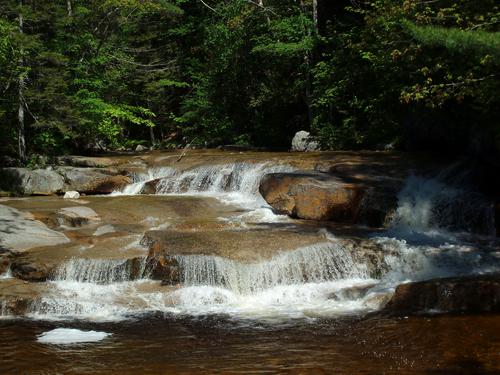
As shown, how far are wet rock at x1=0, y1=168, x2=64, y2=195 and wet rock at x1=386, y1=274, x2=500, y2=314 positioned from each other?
12047mm

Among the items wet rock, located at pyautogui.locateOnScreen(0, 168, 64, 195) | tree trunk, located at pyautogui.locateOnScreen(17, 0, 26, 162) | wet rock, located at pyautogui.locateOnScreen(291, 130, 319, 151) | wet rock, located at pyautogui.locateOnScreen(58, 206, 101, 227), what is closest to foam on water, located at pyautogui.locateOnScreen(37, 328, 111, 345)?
wet rock, located at pyautogui.locateOnScreen(58, 206, 101, 227)

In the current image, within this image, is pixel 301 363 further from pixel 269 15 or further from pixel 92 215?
pixel 269 15

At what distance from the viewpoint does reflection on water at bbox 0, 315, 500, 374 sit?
219 inches

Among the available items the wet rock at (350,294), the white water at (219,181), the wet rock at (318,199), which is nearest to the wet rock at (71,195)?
the white water at (219,181)

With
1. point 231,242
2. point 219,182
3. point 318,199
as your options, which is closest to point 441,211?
point 318,199

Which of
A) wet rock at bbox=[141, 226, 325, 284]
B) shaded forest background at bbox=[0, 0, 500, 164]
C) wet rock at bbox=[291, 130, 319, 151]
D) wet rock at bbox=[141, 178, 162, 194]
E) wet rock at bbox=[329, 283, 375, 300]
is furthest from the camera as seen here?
wet rock at bbox=[291, 130, 319, 151]

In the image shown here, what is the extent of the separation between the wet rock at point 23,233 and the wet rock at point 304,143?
12.3 m

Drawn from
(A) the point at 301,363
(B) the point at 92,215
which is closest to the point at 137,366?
(A) the point at 301,363

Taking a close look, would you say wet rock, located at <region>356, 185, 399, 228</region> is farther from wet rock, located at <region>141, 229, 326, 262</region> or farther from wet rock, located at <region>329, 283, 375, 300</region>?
wet rock, located at <region>329, 283, 375, 300</region>

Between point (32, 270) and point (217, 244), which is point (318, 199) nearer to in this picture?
point (217, 244)

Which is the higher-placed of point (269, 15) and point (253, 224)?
point (269, 15)

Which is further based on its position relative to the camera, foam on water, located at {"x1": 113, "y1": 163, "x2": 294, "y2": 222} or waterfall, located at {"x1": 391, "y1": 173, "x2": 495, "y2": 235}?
foam on water, located at {"x1": 113, "y1": 163, "x2": 294, "y2": 222}

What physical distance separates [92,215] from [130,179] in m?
5.00

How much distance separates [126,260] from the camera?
9602mm
